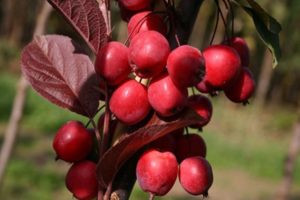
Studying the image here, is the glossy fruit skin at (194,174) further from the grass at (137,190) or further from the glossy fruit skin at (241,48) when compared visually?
the grass at (137,190)

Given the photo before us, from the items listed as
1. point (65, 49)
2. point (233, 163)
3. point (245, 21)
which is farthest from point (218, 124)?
point (65, 49)

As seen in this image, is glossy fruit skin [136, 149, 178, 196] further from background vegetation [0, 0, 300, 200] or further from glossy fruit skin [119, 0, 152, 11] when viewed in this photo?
background vegetation [0, 0, 300, 200]

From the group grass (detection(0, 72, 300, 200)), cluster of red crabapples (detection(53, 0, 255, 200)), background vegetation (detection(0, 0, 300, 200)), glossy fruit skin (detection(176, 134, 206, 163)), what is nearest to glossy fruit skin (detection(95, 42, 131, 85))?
cluster of red crabapples (detection(53, 0, 255, 200))

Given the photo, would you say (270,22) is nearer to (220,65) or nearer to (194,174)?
(220,65)

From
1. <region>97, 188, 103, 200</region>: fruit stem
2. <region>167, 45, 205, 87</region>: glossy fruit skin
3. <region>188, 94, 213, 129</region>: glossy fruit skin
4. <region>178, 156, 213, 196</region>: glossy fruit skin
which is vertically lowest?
<region>178, 156, 213, 196</region>: glossy fruit skin

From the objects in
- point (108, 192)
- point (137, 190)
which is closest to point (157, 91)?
point (108, 192)

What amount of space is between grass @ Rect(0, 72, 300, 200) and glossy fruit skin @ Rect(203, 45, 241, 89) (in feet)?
16.6

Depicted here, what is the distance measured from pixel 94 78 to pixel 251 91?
→ 21 centimetres

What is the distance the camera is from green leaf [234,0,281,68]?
71cm

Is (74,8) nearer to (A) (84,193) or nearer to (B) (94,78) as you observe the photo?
(B) (94,78)

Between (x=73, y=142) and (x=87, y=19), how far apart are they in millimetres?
160

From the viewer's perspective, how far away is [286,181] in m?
4.16

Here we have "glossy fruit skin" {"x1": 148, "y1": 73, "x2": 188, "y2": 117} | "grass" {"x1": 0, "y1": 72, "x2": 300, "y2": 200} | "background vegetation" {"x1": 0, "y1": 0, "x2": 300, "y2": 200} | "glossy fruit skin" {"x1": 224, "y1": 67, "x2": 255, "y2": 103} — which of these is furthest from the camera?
"background vegetation" {"x1": 0, "y1": 0, "x2": 300, "y2": 200}

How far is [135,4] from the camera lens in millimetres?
715
